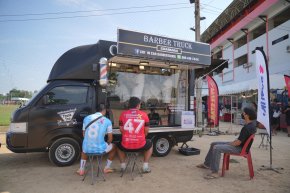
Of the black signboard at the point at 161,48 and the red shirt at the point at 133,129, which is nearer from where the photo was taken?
the red shirt at the point at 133,129

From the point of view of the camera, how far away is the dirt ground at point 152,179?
4527 millimetres

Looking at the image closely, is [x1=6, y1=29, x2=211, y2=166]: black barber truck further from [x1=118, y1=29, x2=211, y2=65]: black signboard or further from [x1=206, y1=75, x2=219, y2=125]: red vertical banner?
[x1=206, y1=75, x2=219, y2=125]: red vertical banner

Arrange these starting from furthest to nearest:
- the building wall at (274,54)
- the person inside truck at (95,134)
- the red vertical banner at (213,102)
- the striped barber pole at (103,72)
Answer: the building wall at (274,54) → the red vertical banner at (213,102) → the striped barber pole at (103,72) → the person inside truck at (95,134)

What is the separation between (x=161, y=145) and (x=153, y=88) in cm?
262

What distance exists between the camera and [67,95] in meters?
6.30

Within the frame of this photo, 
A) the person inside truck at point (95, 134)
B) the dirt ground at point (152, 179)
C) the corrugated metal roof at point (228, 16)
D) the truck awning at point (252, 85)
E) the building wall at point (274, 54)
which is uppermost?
the corrugated metal roof at point (228, 16)

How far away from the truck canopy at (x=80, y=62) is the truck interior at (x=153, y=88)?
4.12 feet

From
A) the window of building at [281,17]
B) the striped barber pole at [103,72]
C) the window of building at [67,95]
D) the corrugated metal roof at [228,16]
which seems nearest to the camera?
the window of building at [67,95]

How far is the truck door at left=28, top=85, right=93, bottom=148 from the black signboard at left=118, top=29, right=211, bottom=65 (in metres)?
1.60

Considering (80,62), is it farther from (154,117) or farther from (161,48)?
(154,117)

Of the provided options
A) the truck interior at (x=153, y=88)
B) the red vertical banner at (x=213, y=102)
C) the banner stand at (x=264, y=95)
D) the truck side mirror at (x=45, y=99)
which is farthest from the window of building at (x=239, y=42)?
the truck side mirror at (x=45, y=99)

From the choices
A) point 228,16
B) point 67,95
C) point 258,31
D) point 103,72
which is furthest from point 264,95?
point 228,16

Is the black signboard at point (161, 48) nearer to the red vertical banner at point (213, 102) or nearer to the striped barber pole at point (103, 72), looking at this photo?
the striped barber pole at point (103, 72)

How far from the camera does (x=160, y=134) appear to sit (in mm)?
7184
